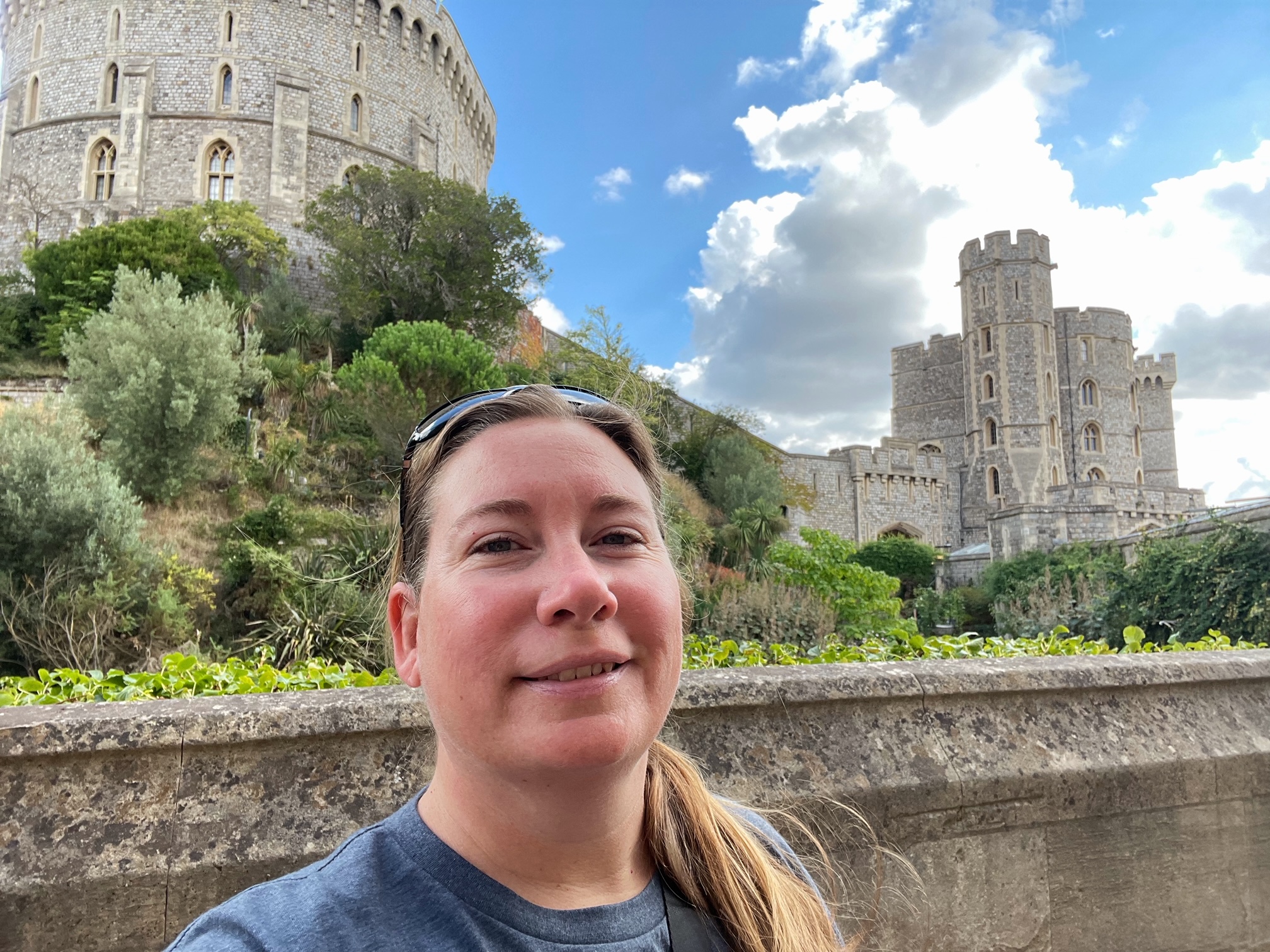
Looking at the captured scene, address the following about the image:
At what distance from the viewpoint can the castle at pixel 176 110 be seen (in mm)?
24984

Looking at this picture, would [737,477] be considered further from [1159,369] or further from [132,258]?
[1159,369]

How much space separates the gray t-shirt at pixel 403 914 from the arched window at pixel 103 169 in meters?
30.5

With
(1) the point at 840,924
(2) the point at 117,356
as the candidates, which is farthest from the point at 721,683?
(2) the point at 117,356

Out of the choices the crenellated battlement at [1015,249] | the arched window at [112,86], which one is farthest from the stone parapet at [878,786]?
the crenellated battlement at [1015,249]

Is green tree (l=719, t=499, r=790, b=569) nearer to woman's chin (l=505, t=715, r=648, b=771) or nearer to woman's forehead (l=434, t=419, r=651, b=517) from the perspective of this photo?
woman's forehead (l=434, t=419, r=651, b=517)

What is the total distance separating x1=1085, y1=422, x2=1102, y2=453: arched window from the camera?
129ft

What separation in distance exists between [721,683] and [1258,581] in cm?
808

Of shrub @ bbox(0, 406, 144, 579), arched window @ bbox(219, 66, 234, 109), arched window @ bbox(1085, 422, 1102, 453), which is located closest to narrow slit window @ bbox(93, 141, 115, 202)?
arched window @ bbox(219, 66, 234, 109)

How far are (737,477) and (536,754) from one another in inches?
904

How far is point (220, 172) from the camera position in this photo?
25.8 meters

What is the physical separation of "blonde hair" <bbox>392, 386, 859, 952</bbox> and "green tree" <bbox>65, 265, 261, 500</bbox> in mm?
13756

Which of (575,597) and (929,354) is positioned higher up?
(929,354)

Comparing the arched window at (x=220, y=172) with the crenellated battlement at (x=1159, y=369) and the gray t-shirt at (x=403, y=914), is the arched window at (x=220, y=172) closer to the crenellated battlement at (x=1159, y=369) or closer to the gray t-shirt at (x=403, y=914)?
the gray t-shirt at (x=403, y=914)

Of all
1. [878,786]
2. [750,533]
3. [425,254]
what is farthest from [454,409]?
[425,254]
